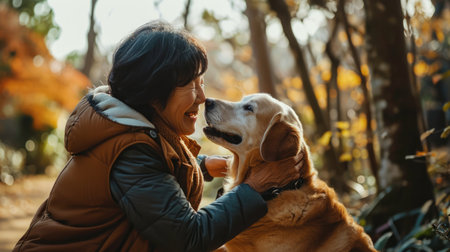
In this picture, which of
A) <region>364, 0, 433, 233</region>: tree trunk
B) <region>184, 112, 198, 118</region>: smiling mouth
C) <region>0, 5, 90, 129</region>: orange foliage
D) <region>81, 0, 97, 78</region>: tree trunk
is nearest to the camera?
<region>184, 112, 198, 118</region>: smiling mouth

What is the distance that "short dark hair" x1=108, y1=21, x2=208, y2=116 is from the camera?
2021 millimetres

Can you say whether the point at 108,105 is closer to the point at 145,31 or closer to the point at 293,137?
the point at 145,31

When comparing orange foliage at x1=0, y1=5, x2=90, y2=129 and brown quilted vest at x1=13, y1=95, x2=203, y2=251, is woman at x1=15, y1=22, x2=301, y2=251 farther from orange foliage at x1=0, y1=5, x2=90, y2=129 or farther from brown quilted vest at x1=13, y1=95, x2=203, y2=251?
orange foliage at x1=0, y1=5, x2=90, y2=129

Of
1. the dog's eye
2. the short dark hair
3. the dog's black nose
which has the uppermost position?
the short dark hair

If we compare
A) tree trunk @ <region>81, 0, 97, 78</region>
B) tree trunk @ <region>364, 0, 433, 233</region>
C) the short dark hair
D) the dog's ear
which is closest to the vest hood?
the short dark hair

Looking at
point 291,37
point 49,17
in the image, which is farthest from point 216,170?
point 49,17

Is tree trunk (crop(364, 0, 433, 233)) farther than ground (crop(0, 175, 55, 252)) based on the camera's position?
No

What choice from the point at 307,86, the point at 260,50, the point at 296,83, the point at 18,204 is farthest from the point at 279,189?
the point at 18,204

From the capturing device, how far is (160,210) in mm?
1867

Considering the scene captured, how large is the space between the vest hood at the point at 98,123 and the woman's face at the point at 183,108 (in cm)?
20

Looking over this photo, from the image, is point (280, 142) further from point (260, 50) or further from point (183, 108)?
point (260, 50)

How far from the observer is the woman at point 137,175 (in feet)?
6.22

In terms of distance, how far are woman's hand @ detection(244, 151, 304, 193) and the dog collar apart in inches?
0.7

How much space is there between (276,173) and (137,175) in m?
0.90
